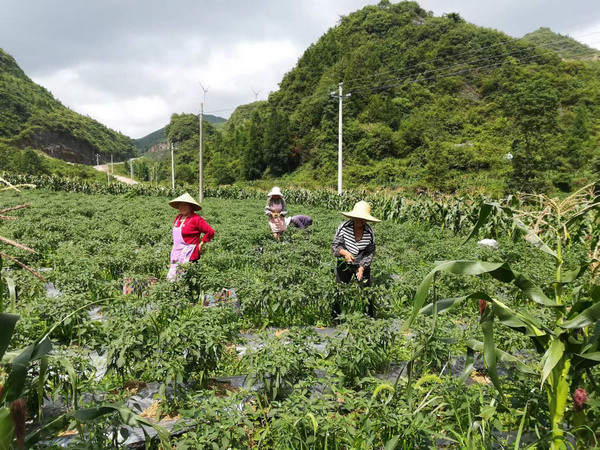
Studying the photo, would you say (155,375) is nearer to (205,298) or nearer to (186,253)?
(205,298)

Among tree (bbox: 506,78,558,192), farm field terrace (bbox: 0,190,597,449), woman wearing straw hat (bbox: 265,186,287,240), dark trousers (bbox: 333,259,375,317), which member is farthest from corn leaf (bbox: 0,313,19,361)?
tree (bbox: 506,78,558,192)

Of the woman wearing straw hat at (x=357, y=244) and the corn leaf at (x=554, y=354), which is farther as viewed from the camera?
the woman wearing straw hat at (x=357, y=244)

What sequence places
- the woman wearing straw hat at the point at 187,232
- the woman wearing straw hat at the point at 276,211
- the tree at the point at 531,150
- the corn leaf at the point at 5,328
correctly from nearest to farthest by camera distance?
the corn leaf at the point at 5,328
the woman wearing straw hat at the point at 187,232
the woman wearing straw hat at the point at 276,211
the tree at the point at 531,150

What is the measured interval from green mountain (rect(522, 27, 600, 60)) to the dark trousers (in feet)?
365

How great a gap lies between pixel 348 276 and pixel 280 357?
2.84 metres

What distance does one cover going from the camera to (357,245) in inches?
196

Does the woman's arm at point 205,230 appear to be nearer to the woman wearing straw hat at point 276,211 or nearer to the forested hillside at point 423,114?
the woman wearing straw hat at point 276,211

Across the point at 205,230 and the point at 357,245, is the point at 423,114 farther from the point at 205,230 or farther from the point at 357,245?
the point at 205,230

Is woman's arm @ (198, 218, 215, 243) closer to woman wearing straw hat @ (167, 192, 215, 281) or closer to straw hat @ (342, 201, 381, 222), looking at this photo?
woman wearing straw hat @ (167, 192, 215, 281)

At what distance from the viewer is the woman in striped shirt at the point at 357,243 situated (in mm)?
4871

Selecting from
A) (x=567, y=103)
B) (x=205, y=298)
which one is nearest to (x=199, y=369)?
(x=205, y=298)

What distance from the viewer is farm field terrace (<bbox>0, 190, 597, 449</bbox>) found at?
2.13m

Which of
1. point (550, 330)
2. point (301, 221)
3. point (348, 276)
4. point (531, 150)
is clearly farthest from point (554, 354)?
point (531, 150)

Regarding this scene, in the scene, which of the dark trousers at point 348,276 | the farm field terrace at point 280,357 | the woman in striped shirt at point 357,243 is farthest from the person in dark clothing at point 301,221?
the woman in striped shirt at point 357,243
